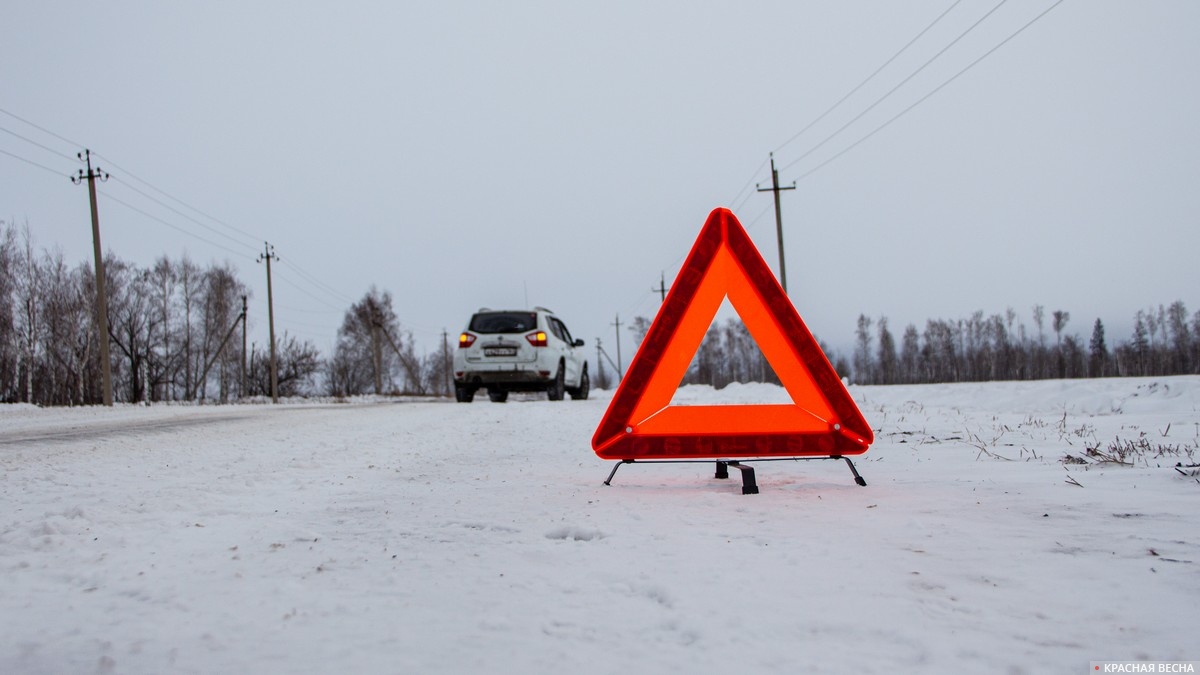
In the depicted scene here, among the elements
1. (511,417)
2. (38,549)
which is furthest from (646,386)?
(511,417)

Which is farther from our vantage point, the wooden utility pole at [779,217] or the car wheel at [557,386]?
the wooden utility pole at [779,217]

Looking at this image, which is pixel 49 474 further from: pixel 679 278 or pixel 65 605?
pixel 679 278

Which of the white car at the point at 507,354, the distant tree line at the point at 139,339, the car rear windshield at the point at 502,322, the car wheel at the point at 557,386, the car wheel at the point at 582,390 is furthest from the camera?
the distant tree line at the point at 139,339

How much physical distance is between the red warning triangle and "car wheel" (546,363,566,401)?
1052cm

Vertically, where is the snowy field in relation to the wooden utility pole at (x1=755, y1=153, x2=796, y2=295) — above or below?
below

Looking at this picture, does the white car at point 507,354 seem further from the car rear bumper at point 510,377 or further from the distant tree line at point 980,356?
the distant tree line at point 980,356

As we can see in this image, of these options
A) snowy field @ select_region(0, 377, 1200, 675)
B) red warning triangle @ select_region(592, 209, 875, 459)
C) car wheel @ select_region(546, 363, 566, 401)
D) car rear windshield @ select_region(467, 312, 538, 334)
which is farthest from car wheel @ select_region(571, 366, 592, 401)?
red warning triangle @ select_region(592, 209, 875, 459)

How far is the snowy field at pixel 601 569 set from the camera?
149 centimetres

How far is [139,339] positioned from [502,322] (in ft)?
142

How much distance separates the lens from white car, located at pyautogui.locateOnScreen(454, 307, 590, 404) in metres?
13.7

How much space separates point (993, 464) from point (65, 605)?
4.58 m

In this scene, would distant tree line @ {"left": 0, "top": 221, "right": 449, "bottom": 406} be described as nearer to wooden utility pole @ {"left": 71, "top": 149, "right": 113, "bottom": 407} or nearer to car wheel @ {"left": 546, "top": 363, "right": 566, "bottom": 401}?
wooden utility pole @ {"left": 71, "top": 149, "right": 113, "bottom": 407}

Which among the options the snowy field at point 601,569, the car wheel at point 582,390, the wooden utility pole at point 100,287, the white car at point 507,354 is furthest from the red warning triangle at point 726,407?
the wooden utility pole at point 100,287

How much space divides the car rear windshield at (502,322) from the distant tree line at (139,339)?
18.4m
